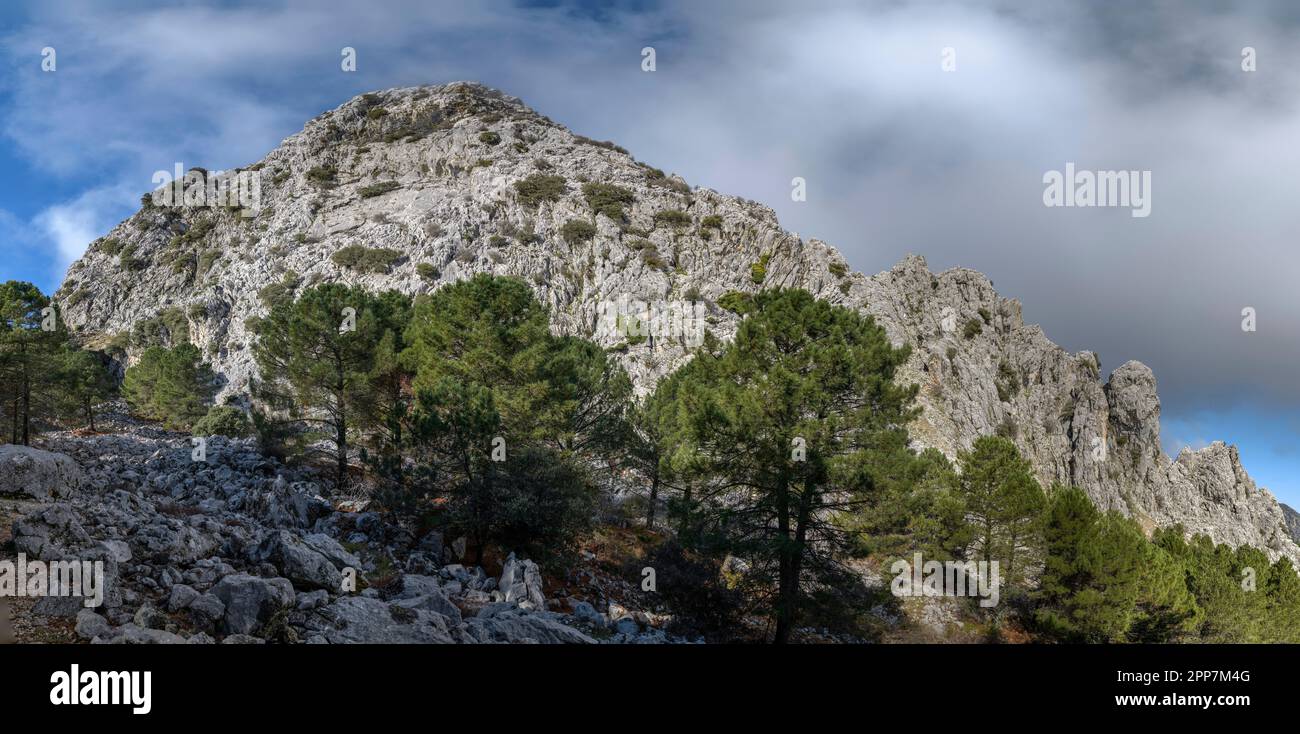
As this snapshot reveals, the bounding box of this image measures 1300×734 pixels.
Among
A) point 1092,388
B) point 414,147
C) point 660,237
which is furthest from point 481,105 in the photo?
point 1092,388

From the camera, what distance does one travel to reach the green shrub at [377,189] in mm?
90625

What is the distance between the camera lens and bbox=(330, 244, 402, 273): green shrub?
7000cm

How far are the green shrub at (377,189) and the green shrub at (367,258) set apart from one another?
874 inches

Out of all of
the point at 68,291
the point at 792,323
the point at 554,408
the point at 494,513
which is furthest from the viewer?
the point at 68,291

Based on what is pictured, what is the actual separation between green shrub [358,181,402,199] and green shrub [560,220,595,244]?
124 ft

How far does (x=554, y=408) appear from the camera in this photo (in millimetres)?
23109

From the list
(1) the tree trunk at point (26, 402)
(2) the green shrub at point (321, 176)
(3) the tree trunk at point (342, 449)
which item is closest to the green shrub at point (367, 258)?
(2) the green shrub at point (321, 176)

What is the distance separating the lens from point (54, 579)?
802 cm

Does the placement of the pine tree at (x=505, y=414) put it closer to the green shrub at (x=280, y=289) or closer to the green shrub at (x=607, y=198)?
the green shrub at (x=607, y=198)

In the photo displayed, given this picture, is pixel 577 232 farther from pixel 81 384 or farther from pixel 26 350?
pixel 26 350

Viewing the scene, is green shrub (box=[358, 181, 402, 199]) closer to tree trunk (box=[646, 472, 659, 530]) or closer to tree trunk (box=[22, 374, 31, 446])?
tree trunk (box=[22, 374, 31, 446])

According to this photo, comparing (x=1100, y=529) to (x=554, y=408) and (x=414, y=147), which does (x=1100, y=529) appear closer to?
(x=554, y=408)

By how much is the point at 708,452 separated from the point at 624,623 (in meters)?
5.25

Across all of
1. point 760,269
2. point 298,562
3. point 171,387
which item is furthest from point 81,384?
point 760,269
